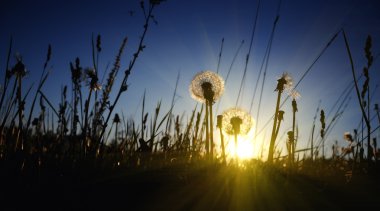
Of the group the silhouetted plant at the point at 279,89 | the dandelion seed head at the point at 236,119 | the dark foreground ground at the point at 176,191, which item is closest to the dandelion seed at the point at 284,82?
the silhouetted plant at the point at 279,89

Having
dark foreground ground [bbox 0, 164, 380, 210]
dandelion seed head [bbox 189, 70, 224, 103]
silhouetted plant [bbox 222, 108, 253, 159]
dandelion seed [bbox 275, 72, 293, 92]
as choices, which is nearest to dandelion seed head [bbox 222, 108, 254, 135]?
silhouetted plant [bbox 222, 108, 253, 159]

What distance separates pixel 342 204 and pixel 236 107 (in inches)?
84.9

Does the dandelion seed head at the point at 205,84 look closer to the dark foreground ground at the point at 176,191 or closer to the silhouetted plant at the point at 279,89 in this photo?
the silhouetted plant at the point at 279,89

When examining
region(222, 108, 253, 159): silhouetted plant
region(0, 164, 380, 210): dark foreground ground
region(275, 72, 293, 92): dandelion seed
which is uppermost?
region(275, 72, 293, 92): dandelion seed

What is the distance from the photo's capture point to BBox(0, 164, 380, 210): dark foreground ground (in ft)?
4.89

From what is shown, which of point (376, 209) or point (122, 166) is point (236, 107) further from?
point (376, 209)

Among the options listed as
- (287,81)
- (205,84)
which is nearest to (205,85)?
(205,84)

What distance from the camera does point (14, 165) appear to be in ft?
6.03

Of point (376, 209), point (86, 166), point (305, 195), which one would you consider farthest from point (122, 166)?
point (376, 209)

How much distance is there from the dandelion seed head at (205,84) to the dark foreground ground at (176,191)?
1778 mm

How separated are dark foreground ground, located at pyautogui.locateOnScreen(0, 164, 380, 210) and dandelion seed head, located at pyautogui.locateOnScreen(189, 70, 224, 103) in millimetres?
1778

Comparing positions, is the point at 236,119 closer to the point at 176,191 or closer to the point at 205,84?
the point at 205,84

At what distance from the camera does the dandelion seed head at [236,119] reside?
348 cm

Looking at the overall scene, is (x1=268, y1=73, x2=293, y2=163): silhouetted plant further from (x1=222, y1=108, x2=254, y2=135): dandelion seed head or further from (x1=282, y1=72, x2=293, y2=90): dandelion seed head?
(x1=222, y1=108, x2=254, y2=135): dandelion seed head
